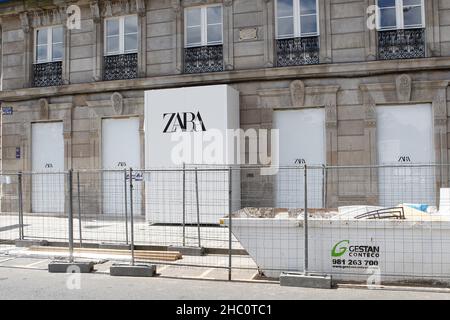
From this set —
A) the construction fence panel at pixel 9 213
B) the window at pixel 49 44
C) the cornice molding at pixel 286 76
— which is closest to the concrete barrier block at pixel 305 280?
the construction fence panel at pixel 9 213

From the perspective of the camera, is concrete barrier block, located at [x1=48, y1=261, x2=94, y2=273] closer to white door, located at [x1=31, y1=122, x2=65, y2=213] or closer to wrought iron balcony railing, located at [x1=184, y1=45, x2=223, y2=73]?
white door, located at [x1=31, y1=122, x2=65, y2=213]

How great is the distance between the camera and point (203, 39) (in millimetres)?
16078

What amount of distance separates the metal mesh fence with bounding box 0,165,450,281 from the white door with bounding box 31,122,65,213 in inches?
3.4

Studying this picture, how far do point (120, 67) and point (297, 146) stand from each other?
22.1 ft

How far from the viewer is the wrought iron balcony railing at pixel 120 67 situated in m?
16.8

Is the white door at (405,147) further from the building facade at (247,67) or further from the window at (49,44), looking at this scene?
the window at (49,44)

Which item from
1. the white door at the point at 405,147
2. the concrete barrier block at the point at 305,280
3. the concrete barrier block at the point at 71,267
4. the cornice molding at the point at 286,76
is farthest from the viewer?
the cornice molding at the point at 286,76

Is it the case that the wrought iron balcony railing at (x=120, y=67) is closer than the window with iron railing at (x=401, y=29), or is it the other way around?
the window with iron railing at (x=401, y=29)

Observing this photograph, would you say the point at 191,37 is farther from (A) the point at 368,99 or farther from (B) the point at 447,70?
(B) the point at 447,70

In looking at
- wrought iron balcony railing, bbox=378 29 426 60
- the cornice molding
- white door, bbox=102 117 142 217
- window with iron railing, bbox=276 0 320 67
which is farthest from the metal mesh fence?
window with iron railing, bbox=276 0 320 67

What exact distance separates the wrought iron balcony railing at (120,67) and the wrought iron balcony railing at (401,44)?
26.3 ft

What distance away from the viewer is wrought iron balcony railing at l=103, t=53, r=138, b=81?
55.2 feet

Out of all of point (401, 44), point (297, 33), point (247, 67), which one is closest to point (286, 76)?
point (247, 67)

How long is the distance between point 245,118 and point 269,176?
196cm
